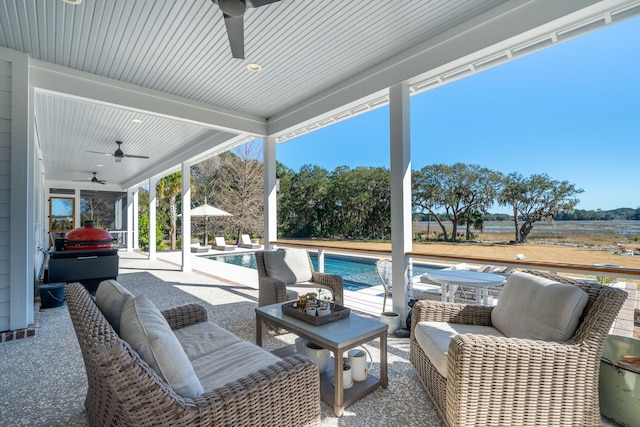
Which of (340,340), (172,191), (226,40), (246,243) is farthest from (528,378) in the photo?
(172,191)

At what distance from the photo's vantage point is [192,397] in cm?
121

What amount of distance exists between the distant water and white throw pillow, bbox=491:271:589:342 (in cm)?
184

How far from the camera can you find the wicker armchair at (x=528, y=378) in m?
1.61

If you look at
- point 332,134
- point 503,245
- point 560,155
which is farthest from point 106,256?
point 332,134

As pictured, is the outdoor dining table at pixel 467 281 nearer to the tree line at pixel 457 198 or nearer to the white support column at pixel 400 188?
the white support column at pixel 400 188

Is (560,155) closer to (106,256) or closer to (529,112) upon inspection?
(529,112)

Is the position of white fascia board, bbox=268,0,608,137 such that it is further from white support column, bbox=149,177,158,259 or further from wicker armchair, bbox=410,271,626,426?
white support column, bbox=149,177,158,259

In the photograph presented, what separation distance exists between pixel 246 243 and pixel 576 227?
12443 millimetres

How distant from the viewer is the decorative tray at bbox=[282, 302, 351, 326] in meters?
2.22

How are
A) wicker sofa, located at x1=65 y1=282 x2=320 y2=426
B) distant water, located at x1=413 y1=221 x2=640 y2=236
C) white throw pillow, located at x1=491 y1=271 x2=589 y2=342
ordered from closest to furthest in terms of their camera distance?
wicker sofa, located at x1=65 y1=282 x2=320 y2=426 → white throw pillow, located at x1=491 y1=271 x2=589 y2=342 → distant water, located at x1=413 y1=221 x2=640 y2=236

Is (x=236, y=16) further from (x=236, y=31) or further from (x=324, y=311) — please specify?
(x=324, y=311)

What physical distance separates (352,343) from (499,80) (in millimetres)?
5719

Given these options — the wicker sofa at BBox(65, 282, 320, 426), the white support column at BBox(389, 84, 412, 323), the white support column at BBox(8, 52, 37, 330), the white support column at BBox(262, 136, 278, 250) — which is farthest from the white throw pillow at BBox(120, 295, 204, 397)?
the white support column at BBox(262, 136, 278, 250)

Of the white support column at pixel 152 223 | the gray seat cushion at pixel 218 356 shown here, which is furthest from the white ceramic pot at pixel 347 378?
the white support column at pixel 152 223
